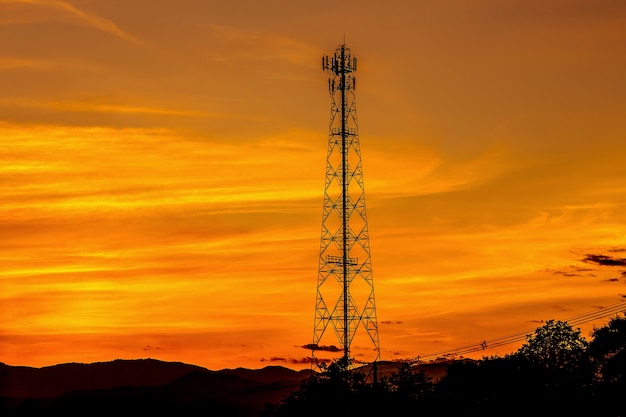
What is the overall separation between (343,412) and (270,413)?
14.4 metres

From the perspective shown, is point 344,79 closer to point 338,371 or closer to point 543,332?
point 338,371

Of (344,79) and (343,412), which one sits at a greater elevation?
(344,79)

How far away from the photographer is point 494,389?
113500 millimetres

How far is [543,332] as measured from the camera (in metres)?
159

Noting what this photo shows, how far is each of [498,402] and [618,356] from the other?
14781 millimetres

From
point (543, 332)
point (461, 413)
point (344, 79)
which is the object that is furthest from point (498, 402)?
point (543, 332)

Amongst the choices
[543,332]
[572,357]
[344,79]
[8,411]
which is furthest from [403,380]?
[8,411]

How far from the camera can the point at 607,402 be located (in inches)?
4141

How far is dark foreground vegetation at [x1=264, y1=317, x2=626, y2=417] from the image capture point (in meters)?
108

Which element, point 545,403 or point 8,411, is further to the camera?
point 8,411

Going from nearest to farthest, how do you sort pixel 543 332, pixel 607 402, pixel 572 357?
pixel 607 402, pixel 572 357, pixel 543 332

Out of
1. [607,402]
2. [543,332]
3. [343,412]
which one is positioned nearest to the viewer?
[607,402]

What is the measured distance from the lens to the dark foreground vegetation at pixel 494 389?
108m

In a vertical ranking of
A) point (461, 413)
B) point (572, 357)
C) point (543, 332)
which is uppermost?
point (543, 332)
